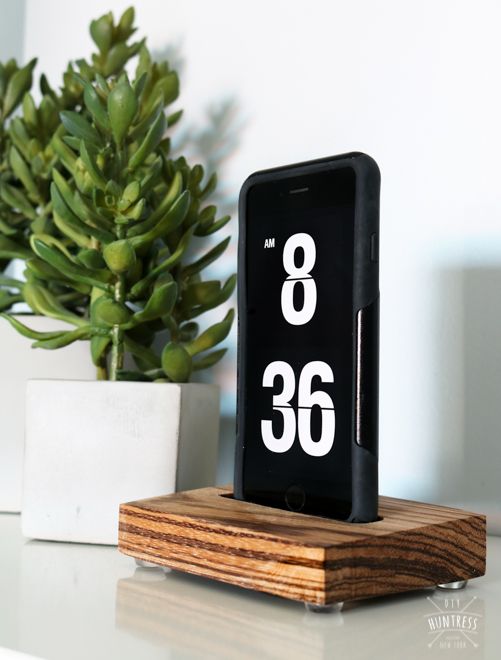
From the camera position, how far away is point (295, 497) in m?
0.48

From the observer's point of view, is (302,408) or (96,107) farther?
(96,107)

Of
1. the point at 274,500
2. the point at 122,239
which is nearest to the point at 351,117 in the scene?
the point at 122,239

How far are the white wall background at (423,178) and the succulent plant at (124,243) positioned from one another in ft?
0.35

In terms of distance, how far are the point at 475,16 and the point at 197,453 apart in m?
0.38

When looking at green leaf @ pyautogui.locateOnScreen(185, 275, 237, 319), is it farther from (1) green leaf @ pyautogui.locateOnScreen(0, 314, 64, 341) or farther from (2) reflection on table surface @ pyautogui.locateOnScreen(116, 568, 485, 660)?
(2) reflection on table surface @ pyautogui.locateOnScreen(116, 568, 485, 660)

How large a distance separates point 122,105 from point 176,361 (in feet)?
0.61

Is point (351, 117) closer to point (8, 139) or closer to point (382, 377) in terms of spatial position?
point (382, 377)

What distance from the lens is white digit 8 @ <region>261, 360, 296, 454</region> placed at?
0.49m

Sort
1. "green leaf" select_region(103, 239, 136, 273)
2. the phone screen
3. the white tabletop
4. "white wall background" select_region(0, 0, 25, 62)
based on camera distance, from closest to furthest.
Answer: the white tabletop
the phone screen
"green leaf" select_region(103, 239, 136, 273)
"white wall background" select_region(0, 0, 25, 62)

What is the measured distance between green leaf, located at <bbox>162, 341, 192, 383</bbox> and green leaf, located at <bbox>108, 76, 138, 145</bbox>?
0.16 metres

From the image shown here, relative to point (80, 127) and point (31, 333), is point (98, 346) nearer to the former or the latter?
point (31, 333)

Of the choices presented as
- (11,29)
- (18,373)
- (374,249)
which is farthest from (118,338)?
(11,29)

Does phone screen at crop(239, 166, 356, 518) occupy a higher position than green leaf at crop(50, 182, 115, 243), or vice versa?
green leaf at crop(50, 182, 115, 243)

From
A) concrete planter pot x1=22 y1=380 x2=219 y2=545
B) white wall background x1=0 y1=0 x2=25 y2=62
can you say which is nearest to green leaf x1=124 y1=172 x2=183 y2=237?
concrete planter pot x1=22 y1=380 x2=219 y2=545
